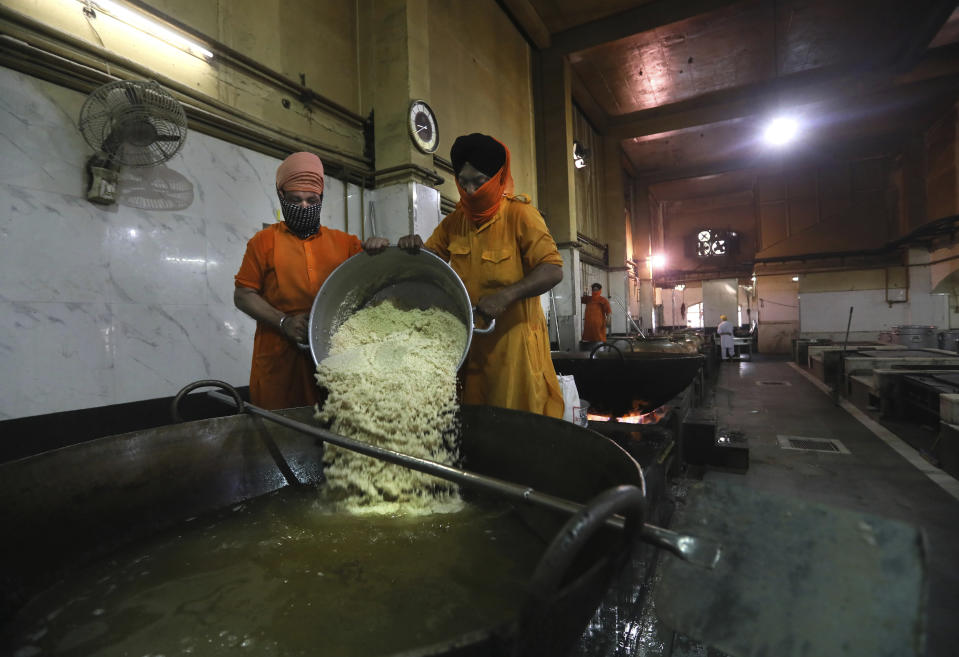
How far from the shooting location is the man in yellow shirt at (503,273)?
1.93m

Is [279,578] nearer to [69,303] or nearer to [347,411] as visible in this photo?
[347,411]

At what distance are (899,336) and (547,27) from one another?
989 centimetres

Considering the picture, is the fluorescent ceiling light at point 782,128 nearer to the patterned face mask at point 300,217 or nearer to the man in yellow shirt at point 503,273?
the man in yellow shirt at point 503,273

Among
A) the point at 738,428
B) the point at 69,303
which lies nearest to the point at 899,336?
the point at 738,428

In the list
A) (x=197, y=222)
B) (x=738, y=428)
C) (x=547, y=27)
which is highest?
(x=547, y=27)

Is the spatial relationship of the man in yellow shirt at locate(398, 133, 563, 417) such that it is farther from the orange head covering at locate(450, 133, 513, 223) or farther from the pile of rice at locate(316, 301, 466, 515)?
the pile of rice at locate(316, 301, 466, 515)

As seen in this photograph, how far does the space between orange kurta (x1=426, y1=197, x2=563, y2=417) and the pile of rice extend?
26cm

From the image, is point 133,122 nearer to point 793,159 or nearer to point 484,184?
point 484,184

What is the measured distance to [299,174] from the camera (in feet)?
7.07

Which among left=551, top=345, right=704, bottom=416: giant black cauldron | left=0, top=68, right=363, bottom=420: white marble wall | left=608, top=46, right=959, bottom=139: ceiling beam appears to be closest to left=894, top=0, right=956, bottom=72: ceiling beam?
left=608, top=46, right=959, bottom=139: ceiling beam

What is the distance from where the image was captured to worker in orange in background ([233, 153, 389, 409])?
209 centimetres

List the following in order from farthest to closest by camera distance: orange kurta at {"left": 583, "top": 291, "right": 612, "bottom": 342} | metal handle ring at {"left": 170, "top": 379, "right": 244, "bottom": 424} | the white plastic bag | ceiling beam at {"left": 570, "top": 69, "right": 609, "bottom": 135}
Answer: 1. ceiling beam at {"left": 570, "top": 69, "right": 609, "bottom": 135}
2. orange kurta at {"left": 583, "top": 291, "right": 612, "bottom": 342}
3. the white plastic bag
4. metal handle ring at {"left": 170, "top": 379, "right": 244, "bottom": 424}

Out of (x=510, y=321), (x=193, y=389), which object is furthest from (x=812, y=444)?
(x=193, y=389)

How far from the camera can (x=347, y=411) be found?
61.9 inches
